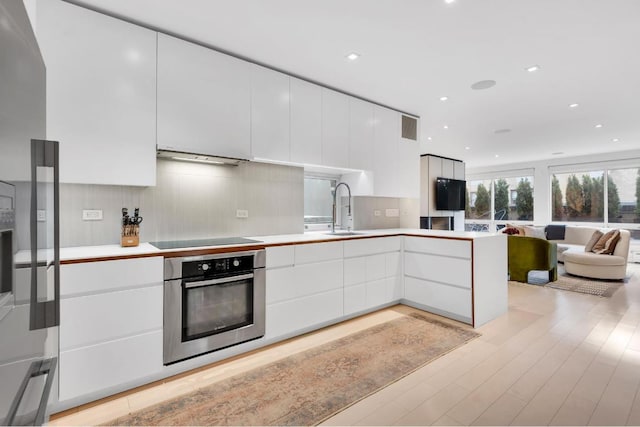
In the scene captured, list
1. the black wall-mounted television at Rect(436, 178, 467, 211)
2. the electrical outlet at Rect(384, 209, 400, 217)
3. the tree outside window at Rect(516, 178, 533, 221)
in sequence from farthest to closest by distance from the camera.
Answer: the tree outside window at Rect(516, 178, 533, 221)
the black wall-mounted television at Rect(436, 178, 467, 211)
the electrical outlet at Rect(384, 209, 400, 217)

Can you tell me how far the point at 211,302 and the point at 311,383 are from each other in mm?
912

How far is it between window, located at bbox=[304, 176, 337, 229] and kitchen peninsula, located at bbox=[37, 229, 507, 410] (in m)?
0.79

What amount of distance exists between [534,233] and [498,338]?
456 cm

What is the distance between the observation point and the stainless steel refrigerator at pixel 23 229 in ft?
1.78

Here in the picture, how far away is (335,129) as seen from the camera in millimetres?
3484

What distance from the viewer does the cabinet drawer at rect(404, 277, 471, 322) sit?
3117 millimetres

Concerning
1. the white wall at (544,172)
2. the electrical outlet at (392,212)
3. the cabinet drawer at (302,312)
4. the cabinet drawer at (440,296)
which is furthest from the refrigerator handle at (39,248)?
the white wall at (544,172)

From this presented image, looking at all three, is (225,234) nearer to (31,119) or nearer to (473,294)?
(31,119)

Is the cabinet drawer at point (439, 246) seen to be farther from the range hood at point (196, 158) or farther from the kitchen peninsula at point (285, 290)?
the range hood at point (196, 158)

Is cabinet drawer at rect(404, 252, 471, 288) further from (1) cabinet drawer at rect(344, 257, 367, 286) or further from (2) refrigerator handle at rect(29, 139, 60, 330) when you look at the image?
(2) refrigerator handle at rect(29, 139, 60, 330)

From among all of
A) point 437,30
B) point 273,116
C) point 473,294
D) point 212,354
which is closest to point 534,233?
point 473,294

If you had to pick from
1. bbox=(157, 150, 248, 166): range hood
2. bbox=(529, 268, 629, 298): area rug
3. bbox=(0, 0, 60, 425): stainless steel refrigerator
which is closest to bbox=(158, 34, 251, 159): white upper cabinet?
bbox=(157, 150, 248, 166): range hood

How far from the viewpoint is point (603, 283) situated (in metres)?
4.87

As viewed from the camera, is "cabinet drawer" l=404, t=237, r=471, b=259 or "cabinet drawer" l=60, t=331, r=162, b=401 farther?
"cabinet drawer" l=404, t=237, r=471, b=259
